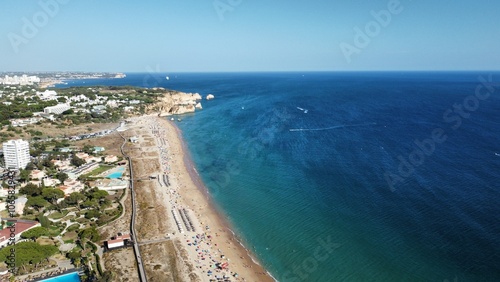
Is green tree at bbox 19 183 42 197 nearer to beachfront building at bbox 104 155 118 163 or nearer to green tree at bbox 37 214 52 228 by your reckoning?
green tree at bbox 37 214 52 228

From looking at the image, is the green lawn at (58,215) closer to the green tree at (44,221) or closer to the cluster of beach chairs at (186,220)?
the green tree at (44,221)

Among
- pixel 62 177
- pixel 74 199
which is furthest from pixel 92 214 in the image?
pixel 62 177

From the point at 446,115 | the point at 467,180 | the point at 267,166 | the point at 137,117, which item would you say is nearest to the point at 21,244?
the point at 267,166

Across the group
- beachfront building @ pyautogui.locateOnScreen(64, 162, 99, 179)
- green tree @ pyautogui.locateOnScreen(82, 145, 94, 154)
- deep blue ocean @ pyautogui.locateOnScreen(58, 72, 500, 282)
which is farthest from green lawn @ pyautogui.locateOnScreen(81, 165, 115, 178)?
deep blue ocean @ pyautogui.locateOnScreen(58, 72, 500, 282)

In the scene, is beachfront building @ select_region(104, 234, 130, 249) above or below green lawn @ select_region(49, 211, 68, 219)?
above

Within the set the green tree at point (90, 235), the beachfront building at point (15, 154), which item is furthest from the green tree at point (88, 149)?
the green tree at point (90, 235)

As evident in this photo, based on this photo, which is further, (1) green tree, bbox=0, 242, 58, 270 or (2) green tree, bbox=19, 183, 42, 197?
(2) green tree, bbox=19, 183, 42, 197

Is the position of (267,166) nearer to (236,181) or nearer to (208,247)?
(236,181)
